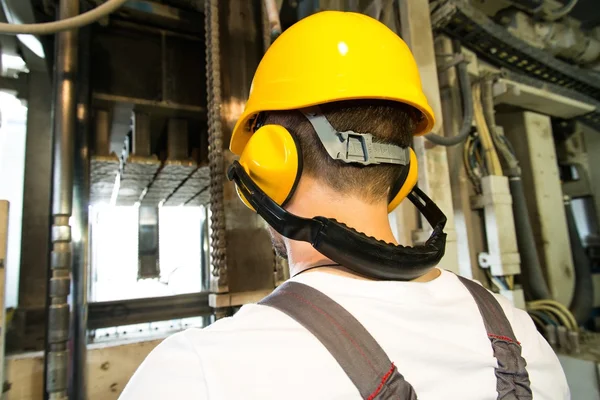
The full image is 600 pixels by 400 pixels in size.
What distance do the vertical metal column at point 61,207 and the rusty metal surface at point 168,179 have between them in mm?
1353

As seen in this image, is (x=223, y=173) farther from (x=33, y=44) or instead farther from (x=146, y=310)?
(x=33, y=44)

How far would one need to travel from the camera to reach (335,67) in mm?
841

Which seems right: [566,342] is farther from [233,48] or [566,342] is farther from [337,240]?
[233,48]

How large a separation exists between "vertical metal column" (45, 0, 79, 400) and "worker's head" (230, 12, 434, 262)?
1344 mm

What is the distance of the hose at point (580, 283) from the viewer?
3.29m

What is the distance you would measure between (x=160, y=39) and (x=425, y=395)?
3295mm

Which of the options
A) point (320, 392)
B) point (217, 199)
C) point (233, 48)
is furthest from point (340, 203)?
point (233, 48)

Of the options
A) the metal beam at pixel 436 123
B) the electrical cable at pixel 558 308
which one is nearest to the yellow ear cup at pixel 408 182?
the metal beam at pixel 436 123

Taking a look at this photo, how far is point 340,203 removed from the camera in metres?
0.81

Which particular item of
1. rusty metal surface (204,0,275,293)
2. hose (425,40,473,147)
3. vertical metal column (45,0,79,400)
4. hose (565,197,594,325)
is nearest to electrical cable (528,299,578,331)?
hose (565,197,594,325)

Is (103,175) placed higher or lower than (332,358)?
higher

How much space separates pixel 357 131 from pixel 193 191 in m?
4.32

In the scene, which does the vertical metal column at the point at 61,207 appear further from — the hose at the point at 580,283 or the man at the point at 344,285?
the hose at the point at 580,283

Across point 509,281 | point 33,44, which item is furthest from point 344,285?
point 33,44
